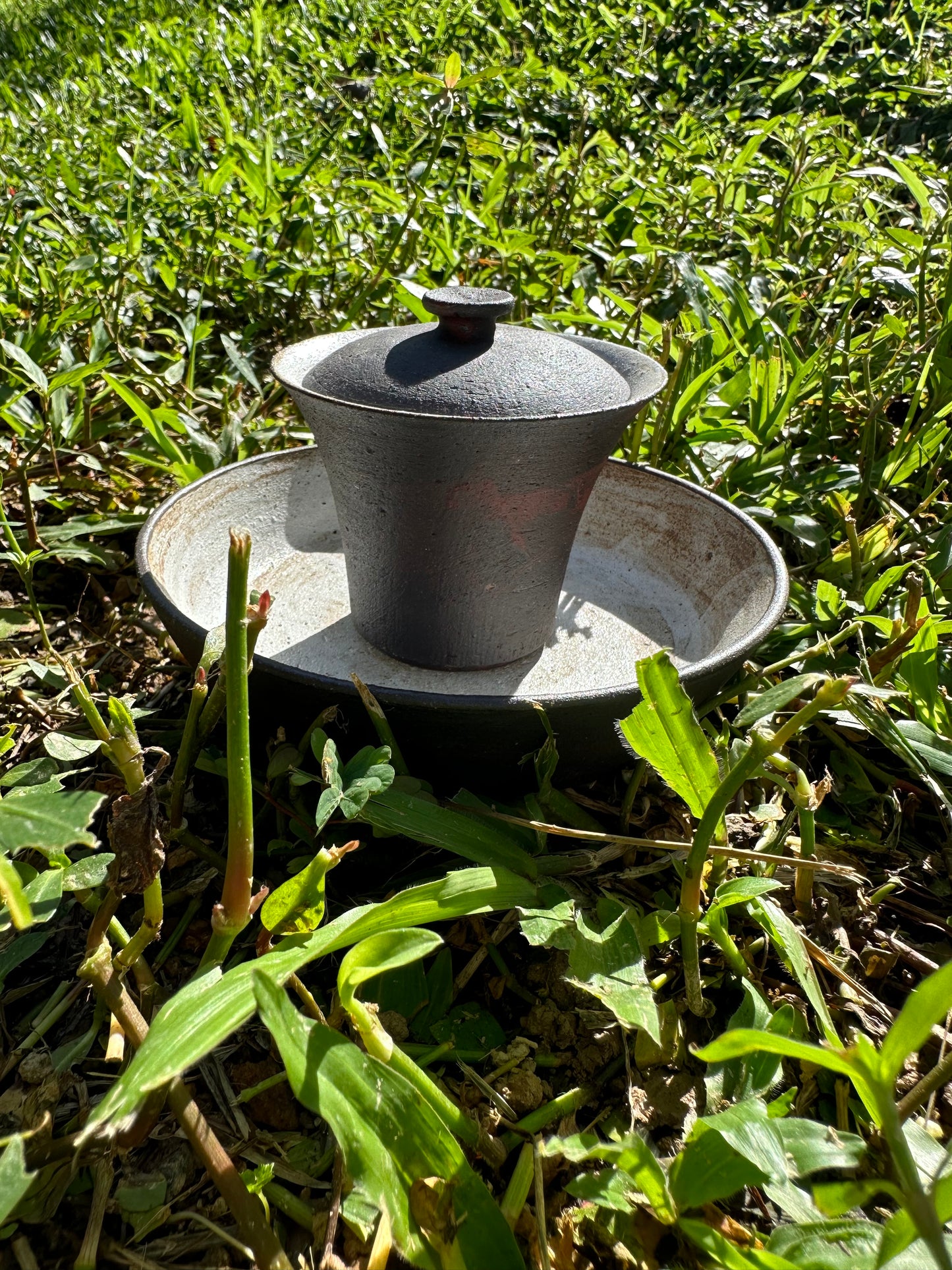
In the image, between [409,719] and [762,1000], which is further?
[409,719]

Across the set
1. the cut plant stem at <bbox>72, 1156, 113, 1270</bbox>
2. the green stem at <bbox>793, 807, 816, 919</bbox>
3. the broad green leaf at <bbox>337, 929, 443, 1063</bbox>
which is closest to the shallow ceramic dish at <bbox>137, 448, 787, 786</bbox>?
the green stem at <bbox>793, 807, 816, 919</bbox>

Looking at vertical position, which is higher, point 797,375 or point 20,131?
point 20,131

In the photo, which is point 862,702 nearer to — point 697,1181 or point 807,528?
point 807,528

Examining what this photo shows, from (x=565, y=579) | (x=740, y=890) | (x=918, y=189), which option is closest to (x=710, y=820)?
(x=740, y=890)

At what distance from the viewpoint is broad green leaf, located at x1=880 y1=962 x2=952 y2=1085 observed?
2.47ft

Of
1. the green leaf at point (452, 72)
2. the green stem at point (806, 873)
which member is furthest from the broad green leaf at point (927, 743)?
the green leaf at point (452, 72)

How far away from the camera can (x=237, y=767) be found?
92cm

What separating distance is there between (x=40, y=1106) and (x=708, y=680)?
2.99 feet

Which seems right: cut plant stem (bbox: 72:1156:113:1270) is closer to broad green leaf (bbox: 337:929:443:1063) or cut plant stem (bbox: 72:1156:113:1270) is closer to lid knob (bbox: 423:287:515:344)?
Result: broad green leaf (bbox: 337:929:443:1063)

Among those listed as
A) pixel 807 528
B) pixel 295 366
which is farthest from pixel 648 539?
pixel 295 366

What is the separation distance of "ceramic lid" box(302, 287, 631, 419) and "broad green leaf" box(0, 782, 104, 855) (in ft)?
2.19

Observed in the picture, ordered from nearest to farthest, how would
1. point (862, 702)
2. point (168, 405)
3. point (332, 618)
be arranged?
1. point (862, 702)
2. point (332, 618)
3. point (168, 405)

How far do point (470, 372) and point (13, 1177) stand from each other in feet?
3.32

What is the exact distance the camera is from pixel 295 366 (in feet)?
4.85
